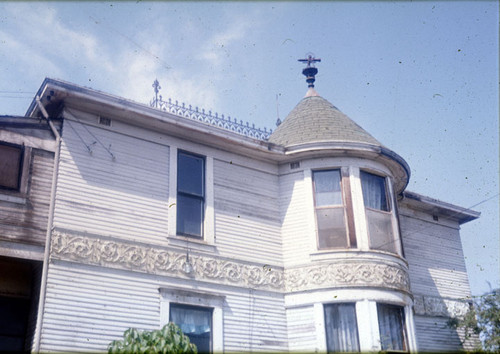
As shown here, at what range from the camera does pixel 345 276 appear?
13.8 metres

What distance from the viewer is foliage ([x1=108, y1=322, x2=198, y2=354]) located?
1019 centimetres

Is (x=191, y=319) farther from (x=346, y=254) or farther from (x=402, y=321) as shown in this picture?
(x=402, y=321)

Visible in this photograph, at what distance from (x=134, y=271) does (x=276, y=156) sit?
16.8 ft

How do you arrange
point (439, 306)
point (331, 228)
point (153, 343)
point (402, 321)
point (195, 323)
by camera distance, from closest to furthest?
point (153, 343)
point (195, 323)
point (402, 321)
point (331, 228)
point (439, 306)

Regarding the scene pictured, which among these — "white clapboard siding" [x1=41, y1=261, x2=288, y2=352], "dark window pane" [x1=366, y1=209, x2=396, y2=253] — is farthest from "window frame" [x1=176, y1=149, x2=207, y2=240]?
"dark window pane" [x1=366, y1=209, x2=396, y2=253]

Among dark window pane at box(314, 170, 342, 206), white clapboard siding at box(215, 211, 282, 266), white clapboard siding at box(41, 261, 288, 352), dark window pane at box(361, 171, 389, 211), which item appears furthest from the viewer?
dark window pane at box(361, 171, 389, 211)

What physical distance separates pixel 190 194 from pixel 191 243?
4.18 ft

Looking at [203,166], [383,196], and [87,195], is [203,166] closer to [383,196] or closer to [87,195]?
[87,195]

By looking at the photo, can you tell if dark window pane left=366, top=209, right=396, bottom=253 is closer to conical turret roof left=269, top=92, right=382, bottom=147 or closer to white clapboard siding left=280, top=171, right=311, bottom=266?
white clapboard siding left=280, top=171, right=311, bottom=266

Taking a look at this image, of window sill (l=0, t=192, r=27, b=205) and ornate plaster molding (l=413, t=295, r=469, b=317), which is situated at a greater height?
window sill (l=0, t=192, r=27, b=205)

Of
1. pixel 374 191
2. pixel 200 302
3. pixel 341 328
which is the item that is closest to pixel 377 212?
pixel 374 191

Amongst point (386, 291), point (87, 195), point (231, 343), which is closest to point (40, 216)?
point (87, 195)

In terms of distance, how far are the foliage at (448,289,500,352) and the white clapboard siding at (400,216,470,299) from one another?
1.12 metres

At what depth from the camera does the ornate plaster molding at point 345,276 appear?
13.8 metres
